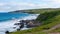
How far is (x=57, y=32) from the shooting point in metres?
32.1

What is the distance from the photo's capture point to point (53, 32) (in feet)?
106

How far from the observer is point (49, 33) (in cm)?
3111

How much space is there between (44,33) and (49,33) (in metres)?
0.85

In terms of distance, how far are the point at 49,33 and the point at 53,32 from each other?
1.44 meters

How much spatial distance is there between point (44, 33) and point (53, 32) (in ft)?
7.20

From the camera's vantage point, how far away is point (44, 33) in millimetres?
30750

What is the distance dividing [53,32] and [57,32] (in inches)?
25.6

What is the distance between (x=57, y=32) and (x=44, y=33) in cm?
247
